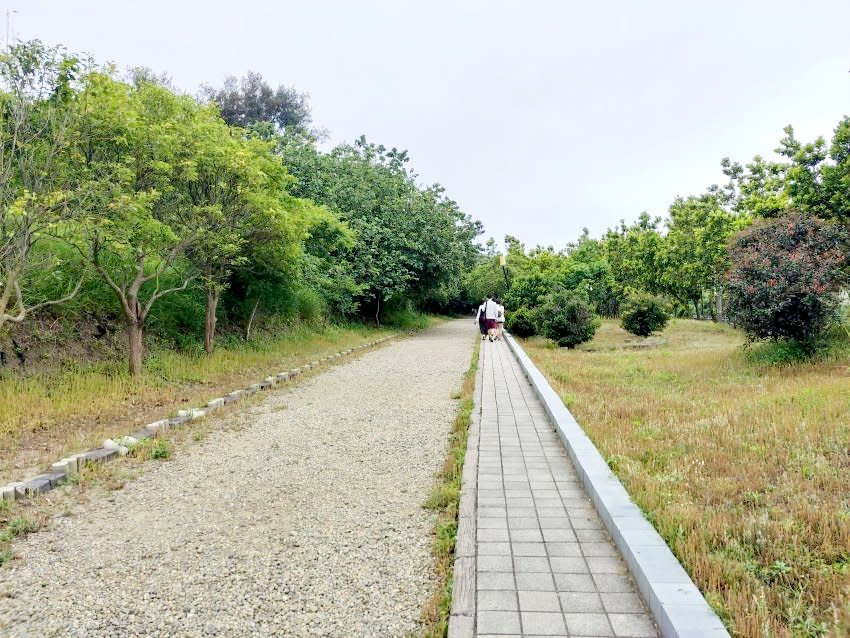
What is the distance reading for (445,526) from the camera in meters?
3.54

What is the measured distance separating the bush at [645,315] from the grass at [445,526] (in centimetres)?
1599

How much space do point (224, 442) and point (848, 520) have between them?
5535mm

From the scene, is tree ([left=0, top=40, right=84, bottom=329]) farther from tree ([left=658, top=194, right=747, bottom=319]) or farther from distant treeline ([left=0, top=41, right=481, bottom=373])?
tree ([left=658, top=194, right=747, bottom=319])

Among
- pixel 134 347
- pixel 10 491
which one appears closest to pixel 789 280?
pixel 134 347

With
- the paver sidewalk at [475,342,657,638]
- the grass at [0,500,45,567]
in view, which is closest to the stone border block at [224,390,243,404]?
the grass at [0,500,45,567]

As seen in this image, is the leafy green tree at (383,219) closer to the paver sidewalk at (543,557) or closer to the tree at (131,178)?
the tree at (131,178)

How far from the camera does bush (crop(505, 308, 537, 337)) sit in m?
23.2

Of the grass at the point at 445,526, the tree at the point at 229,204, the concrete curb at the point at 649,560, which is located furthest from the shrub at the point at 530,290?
the concrete curb at the point at 649,560

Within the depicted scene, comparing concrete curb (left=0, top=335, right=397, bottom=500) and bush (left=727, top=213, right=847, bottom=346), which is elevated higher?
bush (left=727, top=213, right=847, bottom=346)

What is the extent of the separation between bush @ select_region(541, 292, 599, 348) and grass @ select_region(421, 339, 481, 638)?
12.3 metres

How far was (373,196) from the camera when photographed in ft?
75.6

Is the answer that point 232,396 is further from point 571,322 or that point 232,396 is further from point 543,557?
point 571,322

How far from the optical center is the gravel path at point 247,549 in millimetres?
2617

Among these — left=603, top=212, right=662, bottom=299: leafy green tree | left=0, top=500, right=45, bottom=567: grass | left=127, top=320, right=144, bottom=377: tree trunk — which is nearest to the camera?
left=0, top=500, right=45, bottom=567: grass
